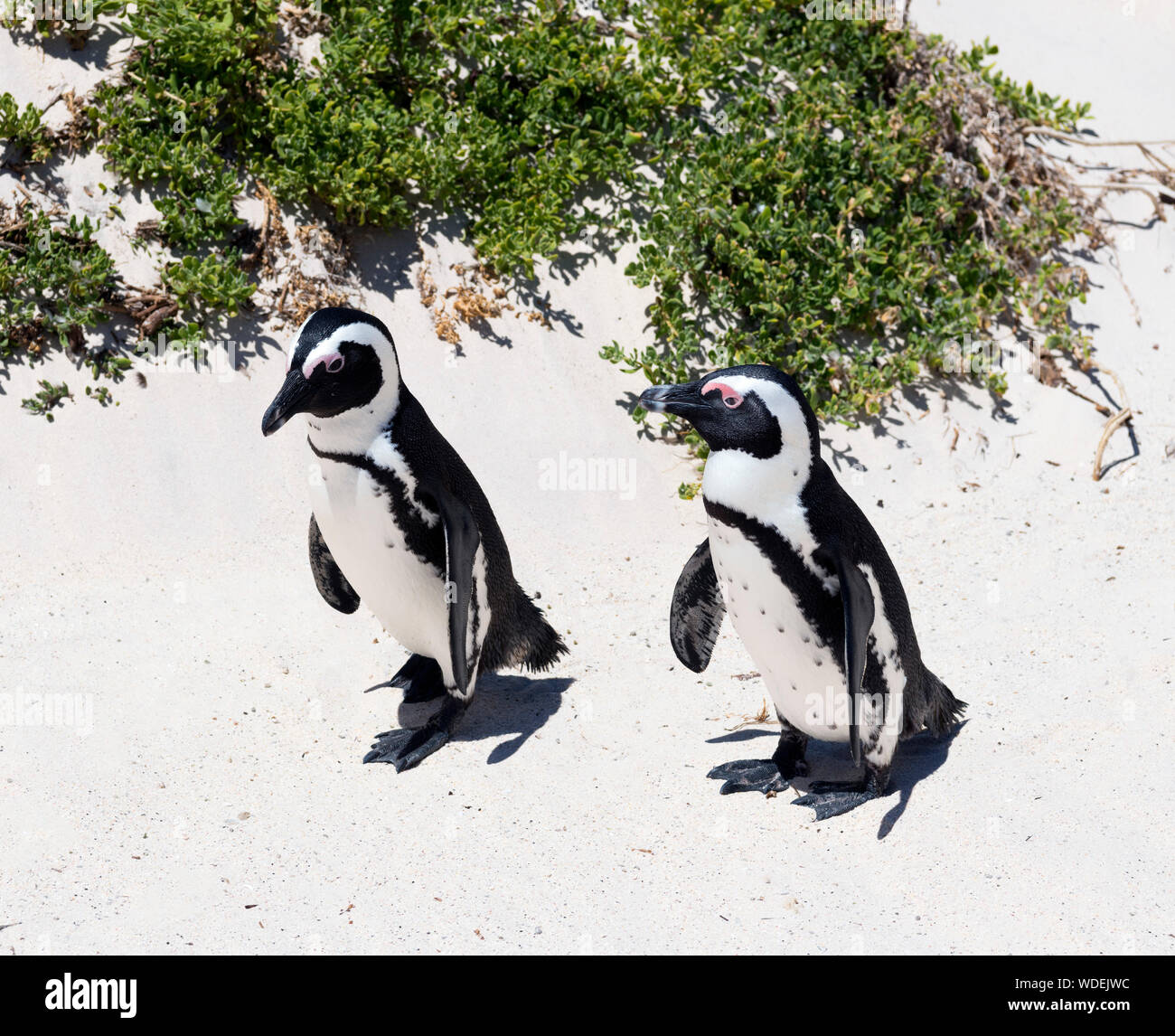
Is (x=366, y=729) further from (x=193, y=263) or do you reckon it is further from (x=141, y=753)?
(x=193, y=263)

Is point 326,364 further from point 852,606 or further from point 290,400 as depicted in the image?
point 852,606

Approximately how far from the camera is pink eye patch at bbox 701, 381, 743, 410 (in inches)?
144

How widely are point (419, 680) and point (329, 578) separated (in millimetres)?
479

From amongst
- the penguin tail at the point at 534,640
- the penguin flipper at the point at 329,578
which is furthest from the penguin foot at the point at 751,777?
the penguin flipper at the point at 329,578

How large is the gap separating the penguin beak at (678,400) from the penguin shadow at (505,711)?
1.30 m

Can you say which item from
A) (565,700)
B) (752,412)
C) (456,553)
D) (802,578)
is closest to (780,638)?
(802,578)

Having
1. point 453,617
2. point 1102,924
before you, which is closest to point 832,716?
point 1102,924

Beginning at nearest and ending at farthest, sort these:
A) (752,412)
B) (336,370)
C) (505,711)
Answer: (752,412)
(336,370)
(505,711)

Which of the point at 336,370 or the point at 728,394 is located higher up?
the point at 336,370

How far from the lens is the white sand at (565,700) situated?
3.56 metres

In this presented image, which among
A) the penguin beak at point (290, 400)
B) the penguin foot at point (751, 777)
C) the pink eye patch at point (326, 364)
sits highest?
the pink eye patch at point (326, 364)

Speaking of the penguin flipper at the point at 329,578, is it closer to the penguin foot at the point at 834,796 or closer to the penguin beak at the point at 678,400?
the penguin beak at the point at 678,400

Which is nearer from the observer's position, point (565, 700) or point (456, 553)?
point (456, 553)

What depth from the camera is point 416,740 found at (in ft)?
14.4
